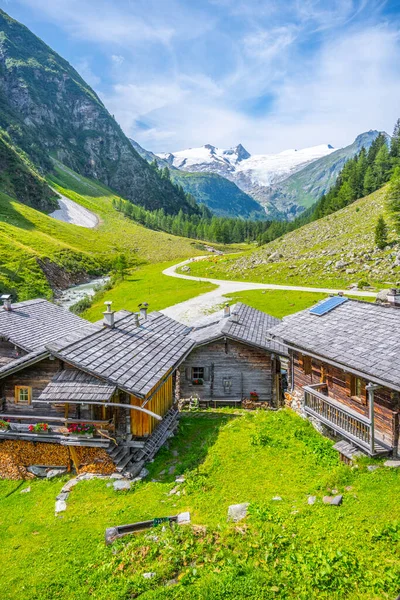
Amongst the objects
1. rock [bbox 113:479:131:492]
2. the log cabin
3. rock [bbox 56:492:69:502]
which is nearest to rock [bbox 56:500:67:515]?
rock [bbox 56:492:69:502]

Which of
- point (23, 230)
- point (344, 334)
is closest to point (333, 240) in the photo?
point (344, 334)

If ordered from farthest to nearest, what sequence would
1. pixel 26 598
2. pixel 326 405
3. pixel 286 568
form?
pixel 326 405 → pixel 26 598 → pixel 286 568

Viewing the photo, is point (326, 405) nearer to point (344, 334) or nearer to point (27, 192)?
point (344, 334)

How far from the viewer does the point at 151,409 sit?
19734mm

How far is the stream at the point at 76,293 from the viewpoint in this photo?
71.8m

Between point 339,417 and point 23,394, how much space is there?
1586 centimetres

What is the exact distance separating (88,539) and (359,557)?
845cm

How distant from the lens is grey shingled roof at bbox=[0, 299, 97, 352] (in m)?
23.5

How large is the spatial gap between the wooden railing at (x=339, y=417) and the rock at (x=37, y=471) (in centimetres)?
1345

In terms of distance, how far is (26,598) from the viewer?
1063 cm

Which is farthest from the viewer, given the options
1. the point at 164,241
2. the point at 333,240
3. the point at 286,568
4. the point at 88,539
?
the point at 164,241

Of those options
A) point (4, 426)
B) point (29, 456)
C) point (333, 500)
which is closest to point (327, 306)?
point (333, 500)

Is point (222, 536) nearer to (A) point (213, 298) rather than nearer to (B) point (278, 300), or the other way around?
(B) point (278, 300)

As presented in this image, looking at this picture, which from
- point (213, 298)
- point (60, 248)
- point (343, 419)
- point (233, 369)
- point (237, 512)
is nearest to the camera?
point (237, 512)
